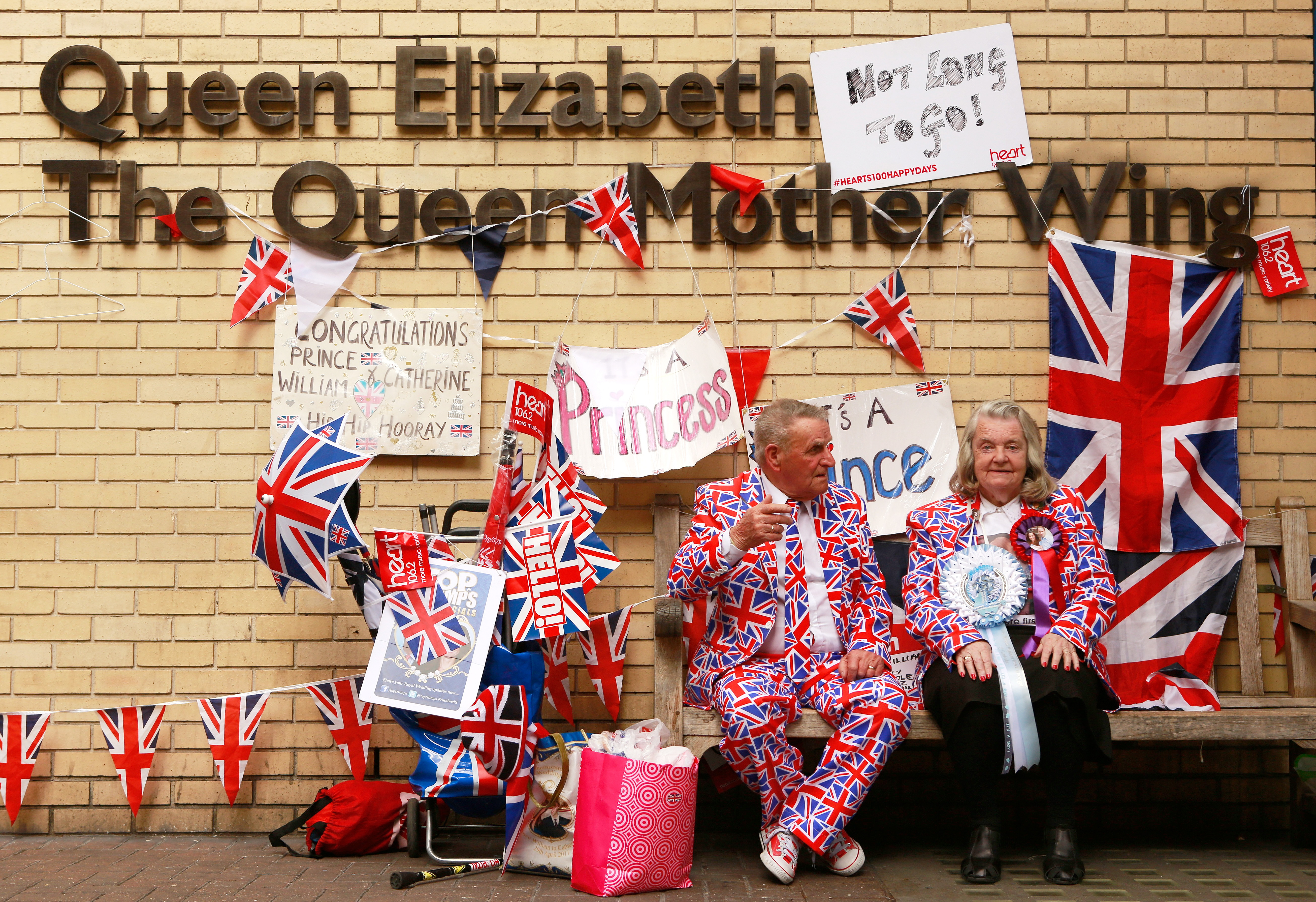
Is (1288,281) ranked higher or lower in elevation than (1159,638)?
higher

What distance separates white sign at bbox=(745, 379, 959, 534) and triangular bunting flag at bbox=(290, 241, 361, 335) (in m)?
1.69

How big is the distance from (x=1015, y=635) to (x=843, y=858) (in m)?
0.91

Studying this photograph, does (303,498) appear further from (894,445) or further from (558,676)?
(894,445)

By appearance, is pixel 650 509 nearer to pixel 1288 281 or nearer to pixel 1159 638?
pixel 1159 638

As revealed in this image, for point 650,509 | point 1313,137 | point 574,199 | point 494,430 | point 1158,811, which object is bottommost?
point 1158,811

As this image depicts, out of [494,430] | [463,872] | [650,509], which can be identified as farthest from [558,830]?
[494,430]

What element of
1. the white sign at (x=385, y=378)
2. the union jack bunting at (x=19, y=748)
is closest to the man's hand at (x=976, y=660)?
the white sign at (x=385, y=378)

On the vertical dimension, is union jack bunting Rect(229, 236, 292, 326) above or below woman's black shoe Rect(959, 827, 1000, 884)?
above

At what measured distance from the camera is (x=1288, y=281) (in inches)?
163

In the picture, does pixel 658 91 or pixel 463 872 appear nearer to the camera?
pixel 463 872

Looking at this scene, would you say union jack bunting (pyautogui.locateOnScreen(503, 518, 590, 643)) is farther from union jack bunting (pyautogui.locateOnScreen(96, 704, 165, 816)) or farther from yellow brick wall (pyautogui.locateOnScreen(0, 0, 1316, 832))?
union jack bunting (pyautogui.locateOnScreen(96, 704, 165, 816))

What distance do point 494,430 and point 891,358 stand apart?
1600mm

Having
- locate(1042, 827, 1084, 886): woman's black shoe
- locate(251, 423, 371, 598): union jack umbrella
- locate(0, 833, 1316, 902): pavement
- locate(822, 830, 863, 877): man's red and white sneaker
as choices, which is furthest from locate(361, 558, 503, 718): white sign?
locate(1042, 827, 1084, 886): woman's black shoe

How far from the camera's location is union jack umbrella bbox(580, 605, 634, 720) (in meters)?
3.90
